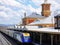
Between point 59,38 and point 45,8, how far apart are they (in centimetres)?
9318

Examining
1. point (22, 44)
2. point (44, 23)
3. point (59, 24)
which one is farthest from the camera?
point (44, 23)

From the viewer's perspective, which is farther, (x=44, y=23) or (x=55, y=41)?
(x=44, y=23)

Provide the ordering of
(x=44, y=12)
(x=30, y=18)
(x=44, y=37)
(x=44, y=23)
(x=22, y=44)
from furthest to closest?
(x=44, y=12) → (x=30, y=18) → (x=44, y=23) → (x=44, y=37) → (x=22, y=44)

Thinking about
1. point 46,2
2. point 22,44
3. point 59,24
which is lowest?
point 22,44

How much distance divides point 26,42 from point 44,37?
918 centimetres

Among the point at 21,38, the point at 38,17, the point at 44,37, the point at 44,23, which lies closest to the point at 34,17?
the point at 38,17

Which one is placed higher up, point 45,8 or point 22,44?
point 45,8

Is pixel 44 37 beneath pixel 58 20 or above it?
beneath

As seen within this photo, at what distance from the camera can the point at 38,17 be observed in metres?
119

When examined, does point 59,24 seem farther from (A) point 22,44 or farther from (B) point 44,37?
(B) point 44,37

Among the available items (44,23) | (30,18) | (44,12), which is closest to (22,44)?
(44,23)

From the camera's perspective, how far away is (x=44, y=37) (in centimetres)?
4638

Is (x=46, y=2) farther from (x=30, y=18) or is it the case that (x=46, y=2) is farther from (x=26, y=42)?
(x=26, y=42)

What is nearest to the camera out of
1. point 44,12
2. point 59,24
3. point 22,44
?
point 59,24
